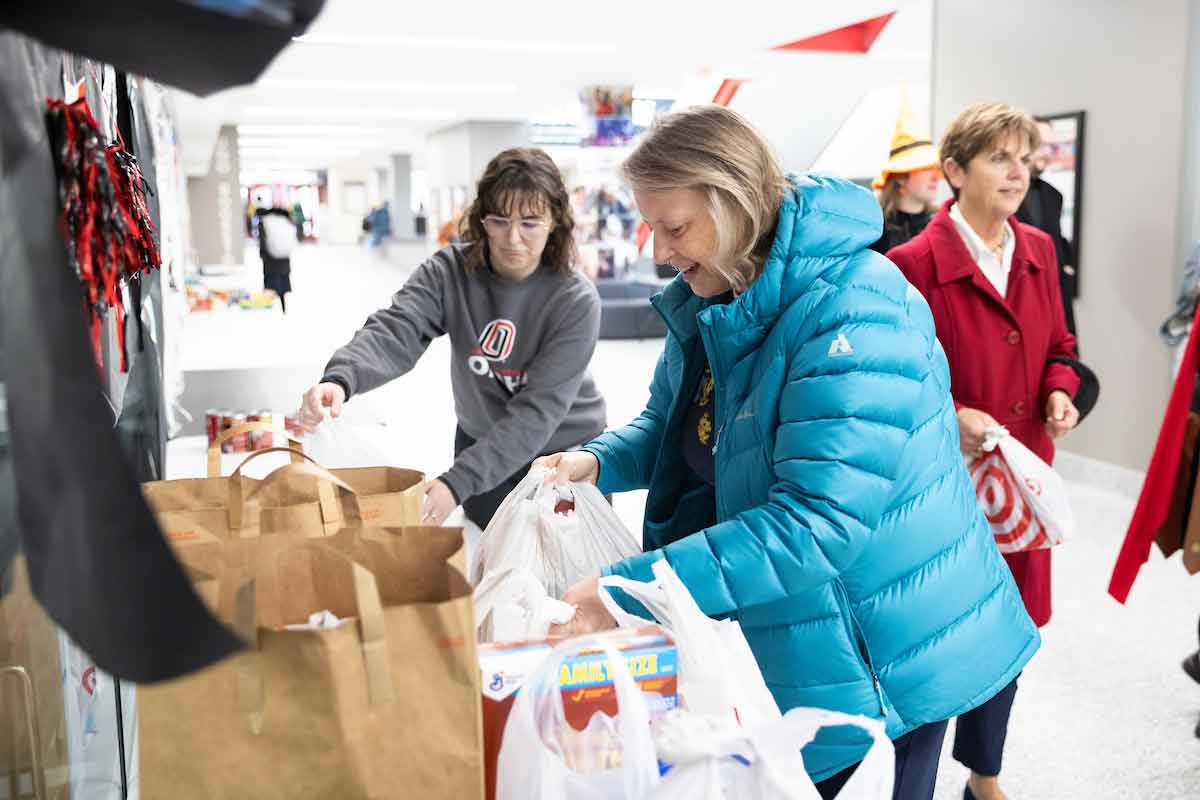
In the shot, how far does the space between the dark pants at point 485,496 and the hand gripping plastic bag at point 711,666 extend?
180cm

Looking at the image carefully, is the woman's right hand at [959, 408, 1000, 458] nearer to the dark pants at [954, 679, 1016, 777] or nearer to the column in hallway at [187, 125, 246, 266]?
the dark pants at [954, 679, 1016, 777]

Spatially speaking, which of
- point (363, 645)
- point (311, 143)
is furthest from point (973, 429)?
point (311, 143)

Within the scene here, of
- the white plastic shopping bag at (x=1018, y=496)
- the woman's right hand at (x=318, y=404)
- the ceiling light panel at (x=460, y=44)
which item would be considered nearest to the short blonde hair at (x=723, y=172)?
the woman's right hand at (x=318, y=404)

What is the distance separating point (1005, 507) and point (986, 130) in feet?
3.17

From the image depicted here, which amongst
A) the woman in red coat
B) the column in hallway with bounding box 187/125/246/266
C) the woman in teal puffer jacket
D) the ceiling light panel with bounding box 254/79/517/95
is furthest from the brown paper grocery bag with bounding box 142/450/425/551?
the column in hallway with bounding box 187/125/246/266

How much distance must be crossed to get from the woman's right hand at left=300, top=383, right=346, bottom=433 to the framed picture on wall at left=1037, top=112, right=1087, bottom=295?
4.93m

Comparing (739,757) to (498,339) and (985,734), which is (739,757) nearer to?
(985,734)

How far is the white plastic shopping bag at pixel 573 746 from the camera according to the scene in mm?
1054

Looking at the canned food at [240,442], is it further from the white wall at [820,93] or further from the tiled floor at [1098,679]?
the white wall at [820,93]

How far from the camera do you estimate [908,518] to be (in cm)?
162

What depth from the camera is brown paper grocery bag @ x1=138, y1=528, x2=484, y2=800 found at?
38.4 inches

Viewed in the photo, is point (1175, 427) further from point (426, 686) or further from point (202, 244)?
point (202, 244)

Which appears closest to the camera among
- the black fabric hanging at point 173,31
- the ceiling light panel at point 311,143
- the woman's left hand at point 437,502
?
the black fabric hanging at point 173,31

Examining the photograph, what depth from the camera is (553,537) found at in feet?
5.84
